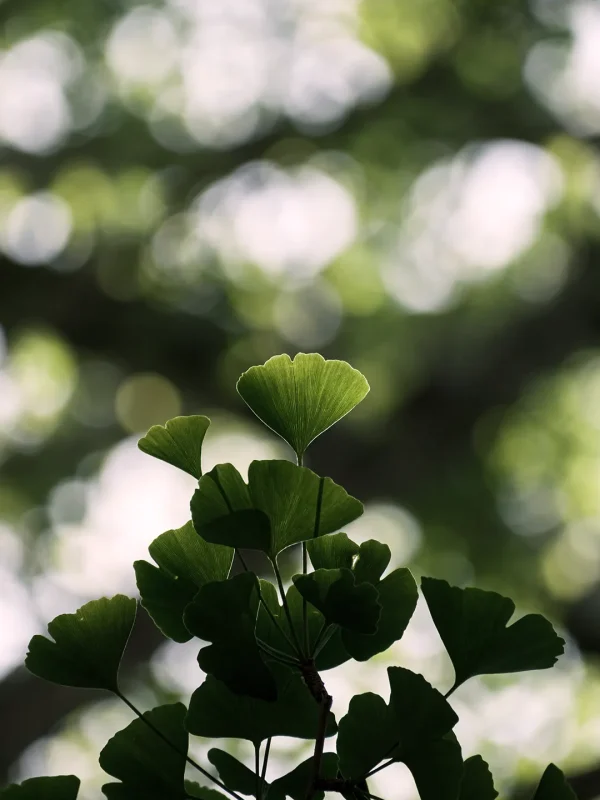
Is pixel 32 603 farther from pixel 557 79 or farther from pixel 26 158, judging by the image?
pixel 557 79

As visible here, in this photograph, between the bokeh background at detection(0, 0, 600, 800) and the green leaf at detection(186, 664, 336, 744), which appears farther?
the bokeh background at detection(0, 0, 600, 800)

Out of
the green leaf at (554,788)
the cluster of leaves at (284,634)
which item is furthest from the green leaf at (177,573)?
the green leaf at (554,788)

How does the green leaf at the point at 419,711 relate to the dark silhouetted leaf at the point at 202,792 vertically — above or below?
above

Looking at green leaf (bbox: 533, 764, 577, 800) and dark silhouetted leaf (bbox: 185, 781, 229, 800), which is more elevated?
green leaf (bbox: 533, 764, 577, 800)

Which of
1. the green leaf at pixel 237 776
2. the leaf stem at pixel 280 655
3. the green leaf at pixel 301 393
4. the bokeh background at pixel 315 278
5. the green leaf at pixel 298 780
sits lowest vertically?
the green leaf at pixel 237 776

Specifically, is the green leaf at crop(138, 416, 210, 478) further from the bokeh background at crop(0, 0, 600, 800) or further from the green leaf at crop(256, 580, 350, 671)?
the bokeh background at crop(0, 0, 600, 800)

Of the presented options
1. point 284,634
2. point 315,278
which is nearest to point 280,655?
point 284,634

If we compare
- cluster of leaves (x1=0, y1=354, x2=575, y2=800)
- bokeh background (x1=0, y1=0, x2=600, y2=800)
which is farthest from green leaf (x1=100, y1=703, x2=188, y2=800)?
bokeh background (x1=0, y1=0, x2=600, y2=800)

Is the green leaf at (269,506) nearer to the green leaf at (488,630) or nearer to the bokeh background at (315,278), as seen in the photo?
the green leaf at (488,630)
